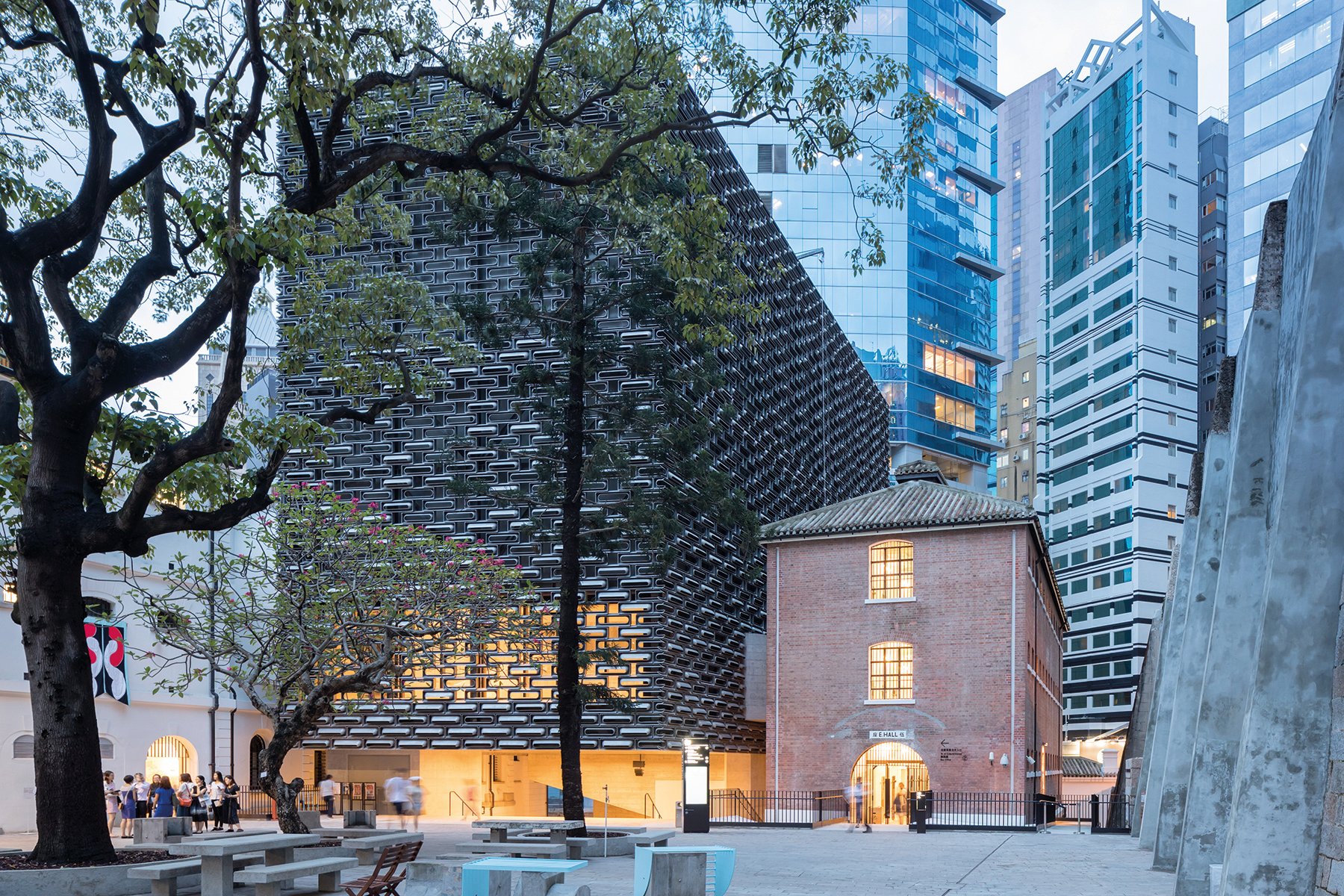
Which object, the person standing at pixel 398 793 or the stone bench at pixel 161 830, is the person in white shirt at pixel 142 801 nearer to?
the stone bench at pixel 161 830

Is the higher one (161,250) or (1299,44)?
(1299,44)

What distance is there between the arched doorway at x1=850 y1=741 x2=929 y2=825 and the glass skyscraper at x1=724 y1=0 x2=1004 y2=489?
39807mm

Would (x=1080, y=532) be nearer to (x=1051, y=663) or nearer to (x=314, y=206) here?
(x=1051, y=663)

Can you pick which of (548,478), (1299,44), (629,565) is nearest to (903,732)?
(629,565)

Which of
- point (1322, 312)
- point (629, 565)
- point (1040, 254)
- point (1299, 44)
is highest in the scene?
point (1040, 254)

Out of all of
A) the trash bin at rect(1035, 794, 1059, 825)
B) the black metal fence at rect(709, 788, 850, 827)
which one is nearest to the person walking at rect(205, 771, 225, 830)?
the black metal fence at rect(709, 788, 850, 827)

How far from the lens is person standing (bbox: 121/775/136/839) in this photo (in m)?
27.2

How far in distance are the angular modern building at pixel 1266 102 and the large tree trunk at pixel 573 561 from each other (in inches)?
1960

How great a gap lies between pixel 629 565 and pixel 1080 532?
173 ft

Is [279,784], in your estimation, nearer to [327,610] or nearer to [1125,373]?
[327,610]

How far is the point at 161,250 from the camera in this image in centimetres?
1514

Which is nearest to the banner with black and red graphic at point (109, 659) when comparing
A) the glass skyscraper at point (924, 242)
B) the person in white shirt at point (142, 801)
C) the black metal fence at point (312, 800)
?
the person in white shirt at point (142, 801)

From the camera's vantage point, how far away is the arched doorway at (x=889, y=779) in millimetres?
33969

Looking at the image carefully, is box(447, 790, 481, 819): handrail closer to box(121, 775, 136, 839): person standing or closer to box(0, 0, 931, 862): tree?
box(121, 775, 136, 839): person standing
